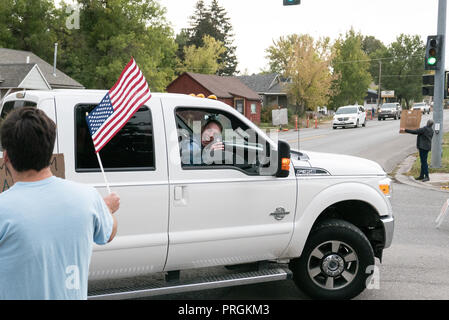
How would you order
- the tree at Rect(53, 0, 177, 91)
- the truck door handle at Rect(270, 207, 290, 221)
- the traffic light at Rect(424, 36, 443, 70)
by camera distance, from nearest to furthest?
→ the truck door handle at Rect(270, 207, 290, 221) → the traffic light at Rect(424, 36, 443, 70) → the tree at Rect(53, 0, 177, 91)

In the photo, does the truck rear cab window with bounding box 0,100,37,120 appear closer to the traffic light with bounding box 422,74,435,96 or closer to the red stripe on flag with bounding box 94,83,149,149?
the red stripe on flag with bounding box 94,83,149,149

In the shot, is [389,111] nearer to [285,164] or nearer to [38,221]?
[285,164]

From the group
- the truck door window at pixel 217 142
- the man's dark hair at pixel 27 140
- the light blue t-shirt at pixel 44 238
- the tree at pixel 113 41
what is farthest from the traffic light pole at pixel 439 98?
the tree at pixel 113 41

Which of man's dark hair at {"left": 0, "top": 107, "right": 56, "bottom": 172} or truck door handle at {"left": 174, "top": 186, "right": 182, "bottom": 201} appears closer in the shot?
man's dark hair at {"left": 0, "top": 107, "right": 56, "bottom": 172}

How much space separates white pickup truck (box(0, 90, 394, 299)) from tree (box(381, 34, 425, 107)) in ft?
324

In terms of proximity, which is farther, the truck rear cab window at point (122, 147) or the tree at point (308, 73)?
the tree at point (308, 73)

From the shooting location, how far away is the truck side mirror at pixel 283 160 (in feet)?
14.4

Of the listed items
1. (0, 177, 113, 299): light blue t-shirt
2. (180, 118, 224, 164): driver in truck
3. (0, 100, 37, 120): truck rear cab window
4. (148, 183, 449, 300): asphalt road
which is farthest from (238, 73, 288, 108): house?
(0, 177, 113, 299): light blue t-shirt

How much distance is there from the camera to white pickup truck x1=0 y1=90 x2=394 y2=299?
13.5ft

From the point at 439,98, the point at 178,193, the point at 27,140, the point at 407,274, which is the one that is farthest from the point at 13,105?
the point at 439,98

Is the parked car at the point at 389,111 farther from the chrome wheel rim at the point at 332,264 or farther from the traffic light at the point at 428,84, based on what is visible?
the chrome wheel rim at the point at 332,264

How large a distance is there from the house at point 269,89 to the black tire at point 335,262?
61.2 m
